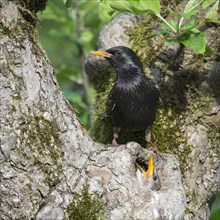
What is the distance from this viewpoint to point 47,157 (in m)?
3.77

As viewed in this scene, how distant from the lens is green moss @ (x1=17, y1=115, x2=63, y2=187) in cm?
370

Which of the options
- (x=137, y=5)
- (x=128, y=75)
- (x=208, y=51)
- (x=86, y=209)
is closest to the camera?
(x=86, y=209)

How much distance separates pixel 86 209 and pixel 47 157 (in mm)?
417

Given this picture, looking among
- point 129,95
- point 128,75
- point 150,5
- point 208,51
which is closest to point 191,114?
point 208,51

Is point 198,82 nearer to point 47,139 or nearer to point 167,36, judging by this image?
point 167,36

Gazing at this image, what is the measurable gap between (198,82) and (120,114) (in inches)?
30.4

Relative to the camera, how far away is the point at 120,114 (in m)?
5.07

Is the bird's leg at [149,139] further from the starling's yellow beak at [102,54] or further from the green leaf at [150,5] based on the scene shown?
the green leaf at [150,5]

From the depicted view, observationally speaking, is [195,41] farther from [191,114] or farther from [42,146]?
[42,146]

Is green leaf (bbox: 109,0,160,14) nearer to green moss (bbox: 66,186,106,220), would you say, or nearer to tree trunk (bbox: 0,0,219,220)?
tree trunk (bbox: 0,0,219,220)

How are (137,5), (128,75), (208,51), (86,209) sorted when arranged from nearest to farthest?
1. (86,209)
2. (137,5)
3. (208,51)
4. (128,75)

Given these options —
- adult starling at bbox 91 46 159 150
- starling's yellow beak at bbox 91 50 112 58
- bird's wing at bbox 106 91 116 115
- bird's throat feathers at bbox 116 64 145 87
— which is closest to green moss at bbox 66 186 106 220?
adult starling at bbox 91 46 159 150

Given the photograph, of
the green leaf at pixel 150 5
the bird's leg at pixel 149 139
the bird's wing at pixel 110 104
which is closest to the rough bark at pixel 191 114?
the bird's leg at pixel 149 139

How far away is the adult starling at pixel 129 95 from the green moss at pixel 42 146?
1027 millimetres
